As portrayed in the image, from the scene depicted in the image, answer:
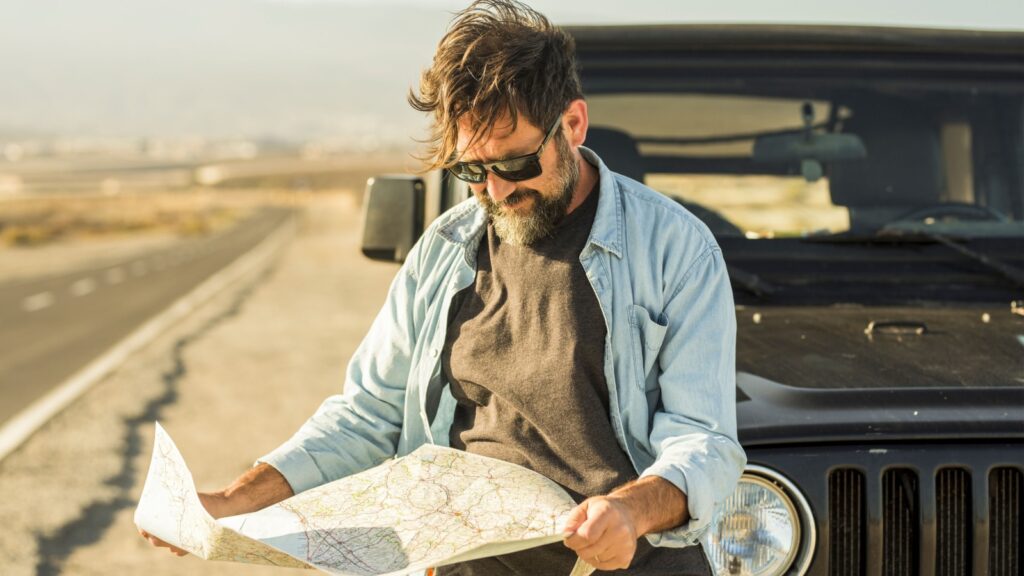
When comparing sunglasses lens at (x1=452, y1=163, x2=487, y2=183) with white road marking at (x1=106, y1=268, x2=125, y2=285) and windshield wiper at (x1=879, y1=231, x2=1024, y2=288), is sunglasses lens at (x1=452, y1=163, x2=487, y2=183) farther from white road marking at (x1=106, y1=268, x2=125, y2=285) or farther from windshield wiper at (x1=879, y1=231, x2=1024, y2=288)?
white road marking at (x1=106, y1=268, x2=125, y2=285)

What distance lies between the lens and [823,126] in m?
3.45

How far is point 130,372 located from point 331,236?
105 ft

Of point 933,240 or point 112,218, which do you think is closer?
point 933,240

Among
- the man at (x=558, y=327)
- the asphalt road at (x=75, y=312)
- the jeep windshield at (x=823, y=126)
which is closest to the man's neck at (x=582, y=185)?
the man at (x=558, y=327)

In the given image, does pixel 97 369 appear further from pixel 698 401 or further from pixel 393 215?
pixel 698 401

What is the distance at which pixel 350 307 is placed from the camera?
1775 centimetres

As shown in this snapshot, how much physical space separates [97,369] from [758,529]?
33.2 feet

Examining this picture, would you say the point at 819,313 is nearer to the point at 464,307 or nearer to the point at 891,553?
the point at 891,553

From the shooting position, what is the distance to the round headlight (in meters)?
2.25

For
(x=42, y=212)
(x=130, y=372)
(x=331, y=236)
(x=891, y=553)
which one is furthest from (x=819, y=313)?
(x=42, y=212)

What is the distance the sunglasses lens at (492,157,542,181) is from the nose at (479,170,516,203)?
0.07 ft

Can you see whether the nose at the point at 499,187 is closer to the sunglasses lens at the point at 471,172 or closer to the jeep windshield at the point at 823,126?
the sunglasses lens at the point at 471,172

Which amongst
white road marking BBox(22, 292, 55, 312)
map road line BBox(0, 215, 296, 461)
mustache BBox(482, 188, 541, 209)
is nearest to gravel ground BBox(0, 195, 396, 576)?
map road line BBox(0, 215, 296, 461)

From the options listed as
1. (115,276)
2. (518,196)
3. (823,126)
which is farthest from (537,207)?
(115,276)
